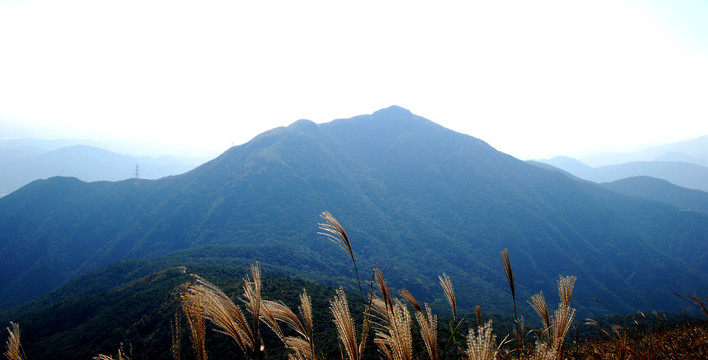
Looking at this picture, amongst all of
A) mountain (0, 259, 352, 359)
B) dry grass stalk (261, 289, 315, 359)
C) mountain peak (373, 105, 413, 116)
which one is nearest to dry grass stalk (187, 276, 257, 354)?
dry grass stalk (261, 289, 315, 359)

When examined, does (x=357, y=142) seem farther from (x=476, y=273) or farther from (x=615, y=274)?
(x=615, y=274)

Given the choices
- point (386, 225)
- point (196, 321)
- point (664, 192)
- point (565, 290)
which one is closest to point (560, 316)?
point (565, 290)

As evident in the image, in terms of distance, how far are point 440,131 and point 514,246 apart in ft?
206

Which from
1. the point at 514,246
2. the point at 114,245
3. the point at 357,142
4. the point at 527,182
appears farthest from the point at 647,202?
the point at 114,245

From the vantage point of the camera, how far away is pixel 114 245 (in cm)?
8038

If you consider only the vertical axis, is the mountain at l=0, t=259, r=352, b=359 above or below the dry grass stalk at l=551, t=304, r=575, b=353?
below

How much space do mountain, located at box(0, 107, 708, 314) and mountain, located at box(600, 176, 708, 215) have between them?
79.3ft

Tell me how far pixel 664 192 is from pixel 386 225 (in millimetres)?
112674

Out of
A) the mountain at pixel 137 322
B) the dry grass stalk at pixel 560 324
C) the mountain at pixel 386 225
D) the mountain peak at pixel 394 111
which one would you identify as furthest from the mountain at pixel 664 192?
the dry grass stalk at pixel 560 324

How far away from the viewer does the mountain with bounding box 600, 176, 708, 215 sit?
110125 mm

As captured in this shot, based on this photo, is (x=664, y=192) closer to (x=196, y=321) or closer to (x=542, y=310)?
(x=542, y=310)

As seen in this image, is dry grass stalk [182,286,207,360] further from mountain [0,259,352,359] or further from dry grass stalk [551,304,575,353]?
mountain [0,259,352,359]

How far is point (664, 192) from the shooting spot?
116875mm

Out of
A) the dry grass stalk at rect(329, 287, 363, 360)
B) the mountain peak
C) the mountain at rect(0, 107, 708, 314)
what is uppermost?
the mountain peak
